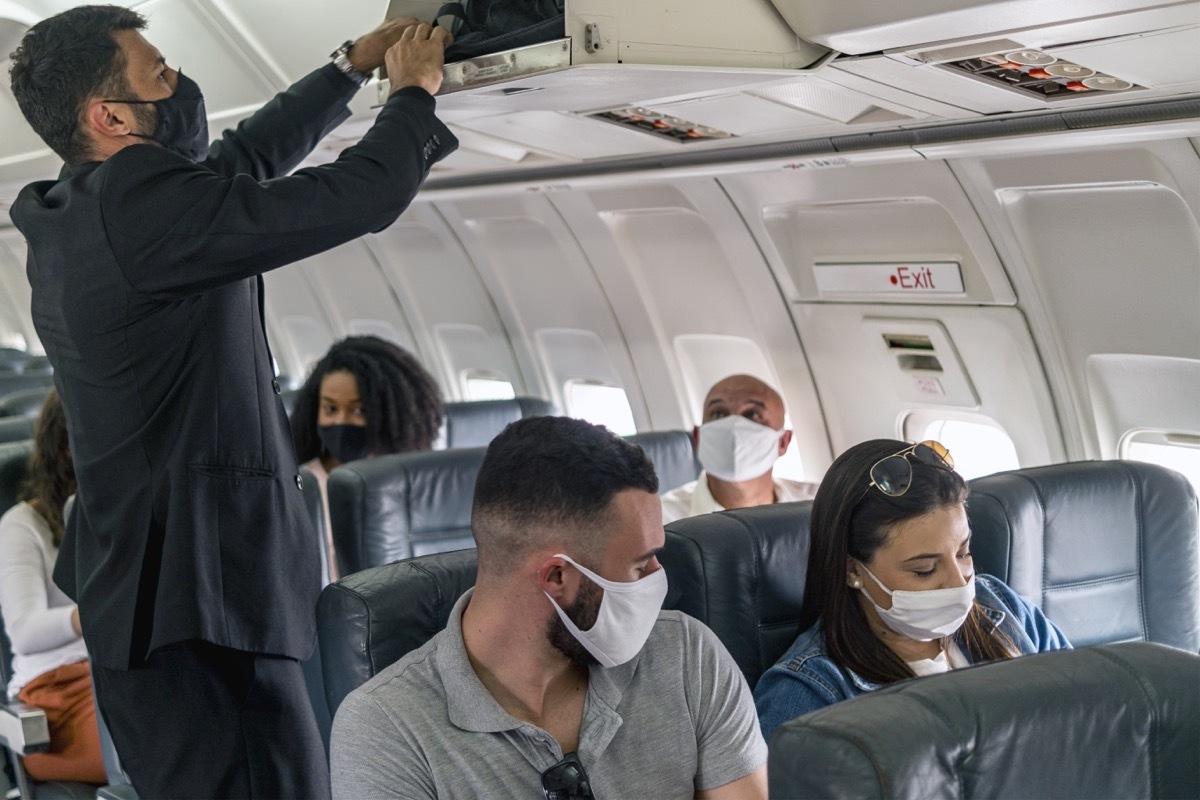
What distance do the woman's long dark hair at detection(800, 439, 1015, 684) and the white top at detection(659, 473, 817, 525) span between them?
4.48ft

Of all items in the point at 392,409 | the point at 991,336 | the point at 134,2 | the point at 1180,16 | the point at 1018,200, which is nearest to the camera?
the point at 1180,16

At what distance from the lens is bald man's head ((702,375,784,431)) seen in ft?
13.6

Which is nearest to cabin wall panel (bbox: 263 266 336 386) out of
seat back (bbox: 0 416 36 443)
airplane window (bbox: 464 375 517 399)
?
airplane window (bbox: 464 375 517 399)

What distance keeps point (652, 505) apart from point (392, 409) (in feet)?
9.41

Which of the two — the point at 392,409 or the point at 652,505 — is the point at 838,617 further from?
the point at 392,409

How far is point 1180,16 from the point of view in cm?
227

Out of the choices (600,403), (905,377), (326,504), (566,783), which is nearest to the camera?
(566,783)

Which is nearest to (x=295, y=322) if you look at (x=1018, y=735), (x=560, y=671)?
(x=560, y=671)

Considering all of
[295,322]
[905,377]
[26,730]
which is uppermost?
[295,322]

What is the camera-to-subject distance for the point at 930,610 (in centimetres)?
247

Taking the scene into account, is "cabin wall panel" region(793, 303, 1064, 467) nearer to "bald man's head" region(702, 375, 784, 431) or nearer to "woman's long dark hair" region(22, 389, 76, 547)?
"bald man's head" region(702, 375, 784, 431)

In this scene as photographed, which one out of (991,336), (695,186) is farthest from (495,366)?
(991,336)

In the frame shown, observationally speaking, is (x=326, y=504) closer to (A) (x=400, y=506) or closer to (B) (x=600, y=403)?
(A) (x=400, y=506)

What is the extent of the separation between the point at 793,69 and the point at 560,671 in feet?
4.87
